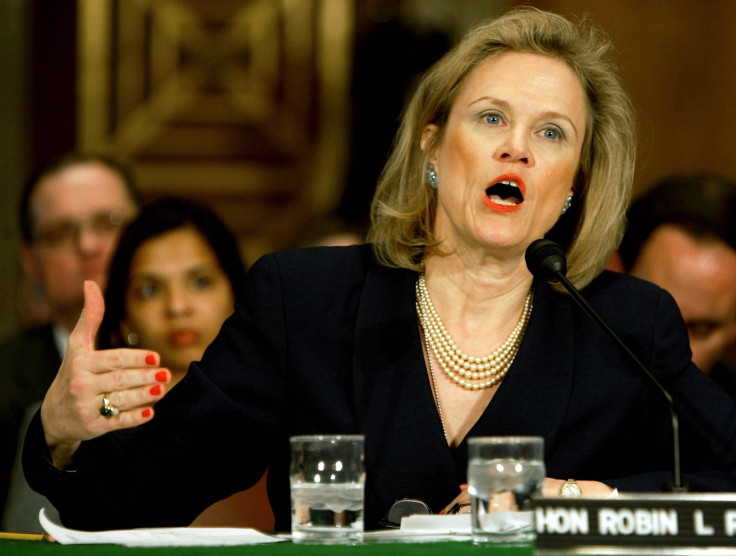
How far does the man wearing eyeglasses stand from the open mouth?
5.64ft

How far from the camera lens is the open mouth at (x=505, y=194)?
6.97 ft

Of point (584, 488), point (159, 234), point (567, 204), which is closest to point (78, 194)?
point (159, 234)

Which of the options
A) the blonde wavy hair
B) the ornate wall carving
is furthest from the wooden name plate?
the ornate wall carving

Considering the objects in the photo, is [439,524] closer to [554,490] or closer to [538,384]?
[554,490]

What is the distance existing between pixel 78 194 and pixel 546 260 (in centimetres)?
230

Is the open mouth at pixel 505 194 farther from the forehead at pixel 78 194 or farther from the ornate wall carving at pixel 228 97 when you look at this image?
the ornate wall carving at pixel 228 97

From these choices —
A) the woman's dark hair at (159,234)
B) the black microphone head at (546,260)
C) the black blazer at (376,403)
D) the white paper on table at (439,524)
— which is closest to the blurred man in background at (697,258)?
the black blazer at (376,403)

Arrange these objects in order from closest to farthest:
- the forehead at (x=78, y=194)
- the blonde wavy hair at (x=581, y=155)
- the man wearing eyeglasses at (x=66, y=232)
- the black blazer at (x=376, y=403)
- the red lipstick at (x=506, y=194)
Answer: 1. the black blazer at (x=376, y=403)
2. the red lipstick at (x=506, y=194)
3. the blonde wavy hair at (x=581, y=155)
4. the man wearing eyeglasses at (x=66, y=232)
5. the forehead at (x=78, y=194)

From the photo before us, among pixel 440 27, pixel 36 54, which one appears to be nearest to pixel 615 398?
pixel 440 27

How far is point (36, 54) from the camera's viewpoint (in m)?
5.38

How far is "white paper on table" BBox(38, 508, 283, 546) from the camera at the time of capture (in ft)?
4.79

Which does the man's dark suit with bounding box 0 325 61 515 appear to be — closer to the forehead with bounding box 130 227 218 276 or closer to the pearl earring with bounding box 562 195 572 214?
the forehead with bounding box 130 227 218 276

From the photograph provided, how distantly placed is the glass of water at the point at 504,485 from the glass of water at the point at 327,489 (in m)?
0.16

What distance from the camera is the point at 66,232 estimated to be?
3688 millimetres
